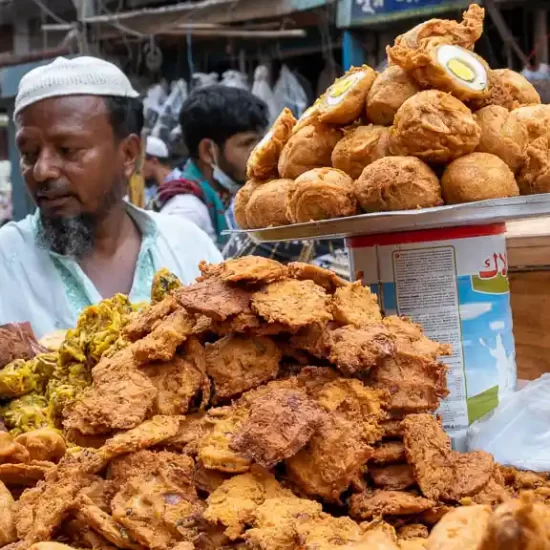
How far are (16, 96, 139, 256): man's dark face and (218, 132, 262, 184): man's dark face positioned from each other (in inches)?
49.3

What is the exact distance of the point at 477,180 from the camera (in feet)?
4.61

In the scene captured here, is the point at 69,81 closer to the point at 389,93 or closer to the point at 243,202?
the point at 243,202

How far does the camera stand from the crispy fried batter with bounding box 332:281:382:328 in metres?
1.30

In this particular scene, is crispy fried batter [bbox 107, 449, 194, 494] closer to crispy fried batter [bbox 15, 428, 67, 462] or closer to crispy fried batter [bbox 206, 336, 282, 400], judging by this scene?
crispy fried batter [bbox 206, 336, 282, 400]

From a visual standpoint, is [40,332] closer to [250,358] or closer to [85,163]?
[85,163]

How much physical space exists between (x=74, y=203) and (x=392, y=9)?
9.09ft

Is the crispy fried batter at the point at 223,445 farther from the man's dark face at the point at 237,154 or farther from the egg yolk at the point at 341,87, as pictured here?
the man's dark face at the point at 237,154

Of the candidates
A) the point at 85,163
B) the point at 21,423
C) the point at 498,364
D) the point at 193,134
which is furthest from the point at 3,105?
the point at 498,364

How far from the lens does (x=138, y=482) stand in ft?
3.66

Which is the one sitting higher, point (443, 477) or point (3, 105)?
point (3, 105)

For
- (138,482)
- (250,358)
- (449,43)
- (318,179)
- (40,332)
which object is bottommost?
(40,332)

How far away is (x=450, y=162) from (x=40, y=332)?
1951 mm

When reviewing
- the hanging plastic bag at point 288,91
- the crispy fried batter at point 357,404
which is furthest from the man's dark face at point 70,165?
the hanging plastic bag at point 288,91

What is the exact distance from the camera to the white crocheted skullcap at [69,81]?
2.85 metres
